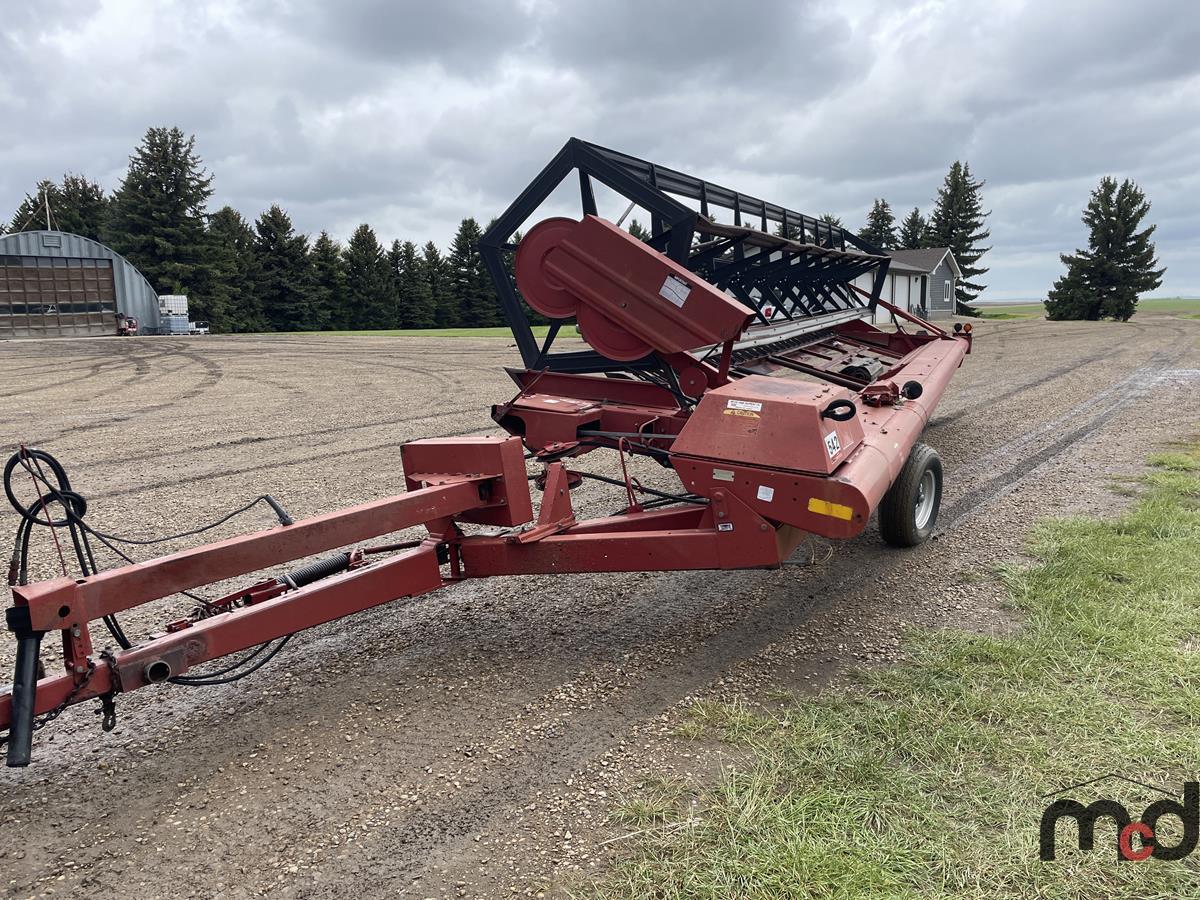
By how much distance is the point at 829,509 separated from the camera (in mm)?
3342

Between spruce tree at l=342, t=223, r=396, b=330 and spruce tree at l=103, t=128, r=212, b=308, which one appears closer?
spruce tree at l=103, t=128, r=212, b=308

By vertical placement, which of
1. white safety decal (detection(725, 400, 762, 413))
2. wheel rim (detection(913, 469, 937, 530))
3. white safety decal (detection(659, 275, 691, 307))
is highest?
white safety decal (detection(659, 275, 691, 307))

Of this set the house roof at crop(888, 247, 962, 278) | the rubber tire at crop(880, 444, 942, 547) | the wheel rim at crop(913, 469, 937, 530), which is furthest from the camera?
the house roof at crop(888, 247, 962, 278)

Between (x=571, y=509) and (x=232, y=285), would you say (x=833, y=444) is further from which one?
(x=232, y=285)

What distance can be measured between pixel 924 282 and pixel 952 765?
158ft

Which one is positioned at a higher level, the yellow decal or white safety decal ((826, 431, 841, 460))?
white safety decal ((826, 431, 841, 460))

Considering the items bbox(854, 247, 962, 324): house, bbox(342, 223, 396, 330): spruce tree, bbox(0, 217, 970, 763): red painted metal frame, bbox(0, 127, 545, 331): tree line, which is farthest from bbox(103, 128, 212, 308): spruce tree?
bbox(0, 217, 970, 763): red painted metal frame

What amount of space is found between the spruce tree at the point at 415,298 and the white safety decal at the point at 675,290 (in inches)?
2013

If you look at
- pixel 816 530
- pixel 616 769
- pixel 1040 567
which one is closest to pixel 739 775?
pixel 616 769

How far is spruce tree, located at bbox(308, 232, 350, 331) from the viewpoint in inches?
1953

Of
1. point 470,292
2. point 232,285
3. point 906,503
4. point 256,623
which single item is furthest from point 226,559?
point 470,292

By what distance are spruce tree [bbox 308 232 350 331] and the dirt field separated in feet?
146

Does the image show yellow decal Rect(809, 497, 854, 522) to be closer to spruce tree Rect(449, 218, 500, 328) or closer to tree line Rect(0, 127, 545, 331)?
tree line Rect(0, 127, 545, 331)

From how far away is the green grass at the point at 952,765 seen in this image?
7.45 feet
